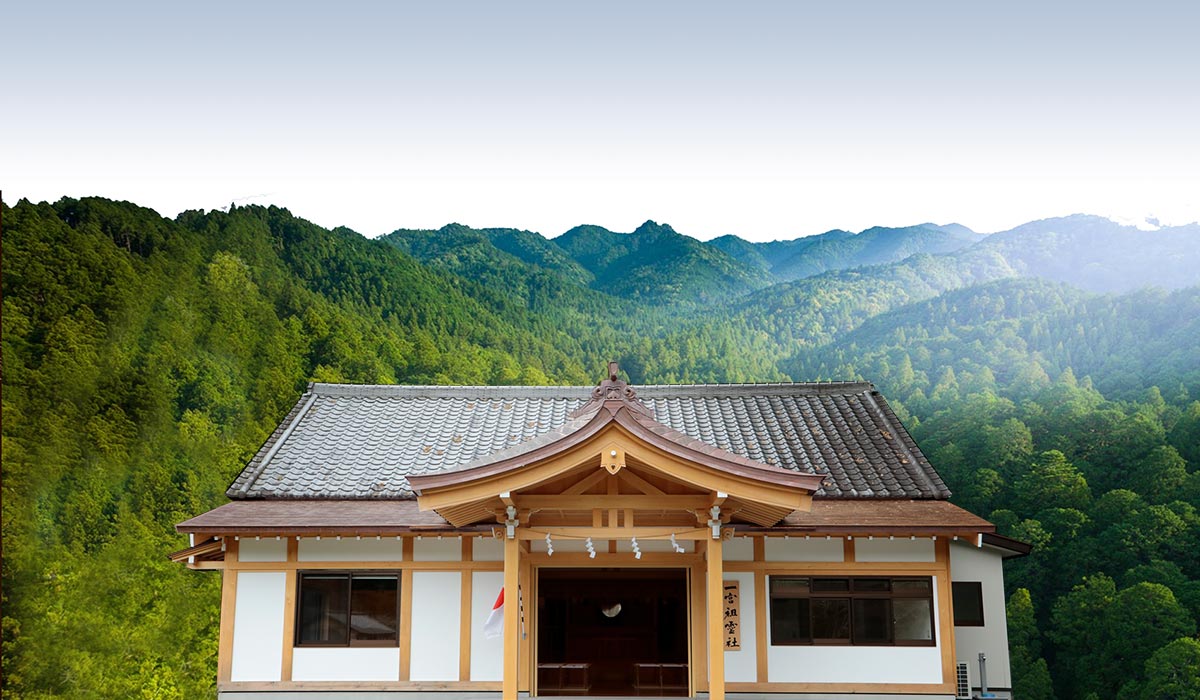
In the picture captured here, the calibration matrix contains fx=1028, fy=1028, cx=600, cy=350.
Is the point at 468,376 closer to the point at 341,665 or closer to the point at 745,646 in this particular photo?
the point at 341,665

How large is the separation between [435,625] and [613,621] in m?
5.85

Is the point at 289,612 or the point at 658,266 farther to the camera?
the point at 658,266

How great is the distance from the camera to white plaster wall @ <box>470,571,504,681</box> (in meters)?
11.1

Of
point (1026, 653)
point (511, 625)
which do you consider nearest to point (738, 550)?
point (511, 625)

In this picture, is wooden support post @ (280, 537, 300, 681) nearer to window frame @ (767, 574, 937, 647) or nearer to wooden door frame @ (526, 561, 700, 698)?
wooden door frame @ (526, 561, 700, 698)

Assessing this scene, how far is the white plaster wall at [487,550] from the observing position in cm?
1129

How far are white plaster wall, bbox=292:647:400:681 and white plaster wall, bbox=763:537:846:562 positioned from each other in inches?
170

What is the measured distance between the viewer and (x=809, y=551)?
37.3 feet

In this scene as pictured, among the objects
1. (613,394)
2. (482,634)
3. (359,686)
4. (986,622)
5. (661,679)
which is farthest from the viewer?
(986,622)

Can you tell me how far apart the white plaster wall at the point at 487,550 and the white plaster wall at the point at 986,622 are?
234 inches

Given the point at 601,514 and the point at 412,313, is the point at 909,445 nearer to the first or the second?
the point at 601,514

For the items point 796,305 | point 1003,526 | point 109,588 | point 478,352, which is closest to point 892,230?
point 796,305

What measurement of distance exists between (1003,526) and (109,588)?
28106 mm

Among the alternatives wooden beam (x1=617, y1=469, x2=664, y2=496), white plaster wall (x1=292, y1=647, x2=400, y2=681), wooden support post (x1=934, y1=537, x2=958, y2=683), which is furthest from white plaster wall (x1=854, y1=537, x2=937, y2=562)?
white plaster wall (x1=292, y1=647, x2=400, y2=681)
